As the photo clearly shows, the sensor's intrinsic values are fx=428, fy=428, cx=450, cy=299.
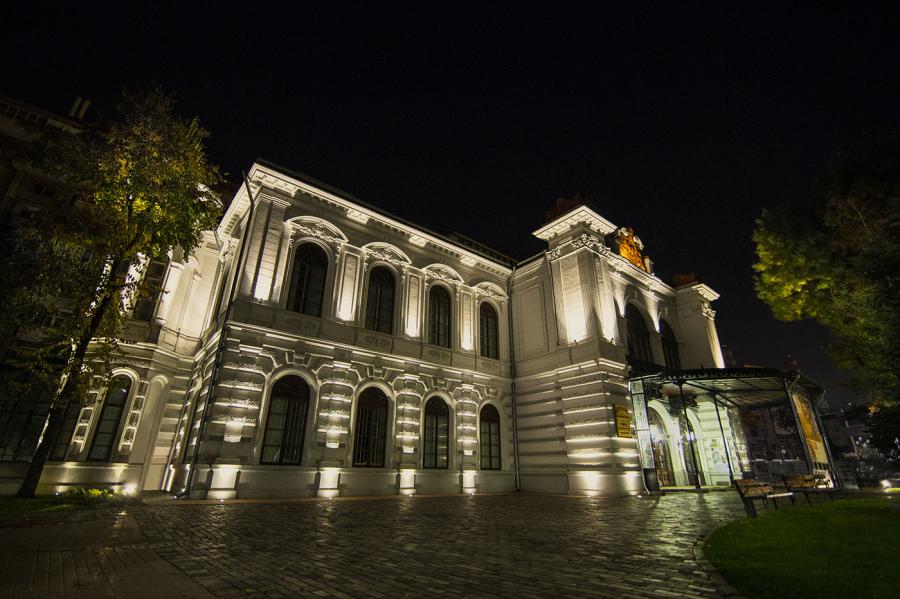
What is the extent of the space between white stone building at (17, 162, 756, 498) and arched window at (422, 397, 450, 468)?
0.21 feet

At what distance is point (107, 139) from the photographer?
39.0 ft

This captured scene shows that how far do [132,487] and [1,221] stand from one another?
1093cm

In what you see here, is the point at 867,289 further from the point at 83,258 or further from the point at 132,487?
the point at 83,258

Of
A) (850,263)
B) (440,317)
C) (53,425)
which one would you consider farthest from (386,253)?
(850,263)

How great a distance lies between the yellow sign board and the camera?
17.1 meters

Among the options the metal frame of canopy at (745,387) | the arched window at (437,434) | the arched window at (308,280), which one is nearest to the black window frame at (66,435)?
the arched window at (308,280)

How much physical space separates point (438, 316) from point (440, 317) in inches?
4.3

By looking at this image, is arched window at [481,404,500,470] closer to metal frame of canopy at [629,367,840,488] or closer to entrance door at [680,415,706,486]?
metal frame of canopy at [629,367,840,488]

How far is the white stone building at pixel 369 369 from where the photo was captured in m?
13.9

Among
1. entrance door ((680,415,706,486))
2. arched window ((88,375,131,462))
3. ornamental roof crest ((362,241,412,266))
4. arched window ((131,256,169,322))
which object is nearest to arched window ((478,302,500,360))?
ornamental roof crest ((362,241,412,266))

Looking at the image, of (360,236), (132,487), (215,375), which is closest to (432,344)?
(360,236)

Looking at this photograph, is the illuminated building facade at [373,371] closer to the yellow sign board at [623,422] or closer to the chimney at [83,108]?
the yellow sign board at [623,422]

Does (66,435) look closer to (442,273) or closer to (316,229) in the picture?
(316,229)

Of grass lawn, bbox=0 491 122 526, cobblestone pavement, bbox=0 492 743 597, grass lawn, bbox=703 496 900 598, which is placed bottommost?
cobblestone pavement, bbox=0 492 743 597
